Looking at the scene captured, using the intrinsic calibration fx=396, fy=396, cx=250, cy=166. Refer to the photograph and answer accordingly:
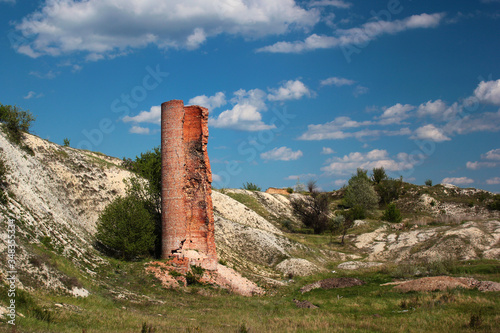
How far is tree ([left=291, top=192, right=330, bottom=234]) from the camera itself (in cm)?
4619

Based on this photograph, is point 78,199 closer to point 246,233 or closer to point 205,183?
point 205,183

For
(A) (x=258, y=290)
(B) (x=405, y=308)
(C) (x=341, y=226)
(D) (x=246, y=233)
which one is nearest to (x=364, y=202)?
(C) (x=341, y=226)

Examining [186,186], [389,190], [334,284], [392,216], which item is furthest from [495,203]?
[186,186]

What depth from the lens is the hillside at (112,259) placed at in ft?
45.9

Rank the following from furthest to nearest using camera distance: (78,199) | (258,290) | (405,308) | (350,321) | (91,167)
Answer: (91,167), (78,199), (258,290), (405,308), (350,321)

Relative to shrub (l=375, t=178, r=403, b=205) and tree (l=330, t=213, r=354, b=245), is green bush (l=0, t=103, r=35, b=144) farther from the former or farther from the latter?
shrub (l=375, t=178, r=403, b=205)

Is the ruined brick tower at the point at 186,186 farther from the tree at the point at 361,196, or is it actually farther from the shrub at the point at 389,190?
the shrub at the point at 389,190

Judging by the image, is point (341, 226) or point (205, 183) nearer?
point (205, 183)

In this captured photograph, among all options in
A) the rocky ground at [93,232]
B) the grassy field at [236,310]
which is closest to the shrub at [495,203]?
the rocky ground at [93,232]

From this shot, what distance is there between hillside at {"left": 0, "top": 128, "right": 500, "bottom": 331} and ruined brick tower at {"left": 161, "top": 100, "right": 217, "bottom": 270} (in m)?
2.35

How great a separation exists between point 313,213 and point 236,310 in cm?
3438

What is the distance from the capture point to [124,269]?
60.8ft

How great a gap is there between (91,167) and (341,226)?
2785 cm

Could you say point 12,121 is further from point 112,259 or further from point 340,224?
point 340,224
